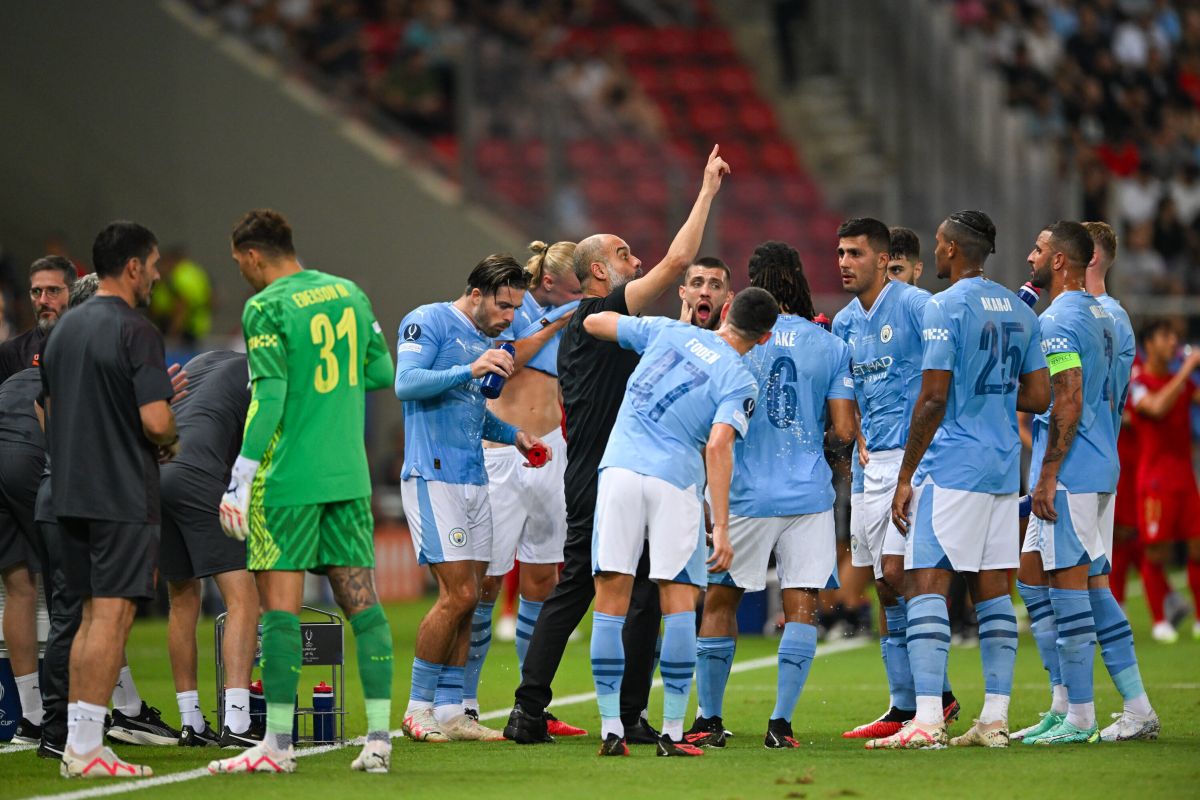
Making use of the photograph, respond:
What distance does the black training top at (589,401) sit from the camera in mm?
8836

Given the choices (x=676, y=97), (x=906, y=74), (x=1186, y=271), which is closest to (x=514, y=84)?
(x=676, y=97)

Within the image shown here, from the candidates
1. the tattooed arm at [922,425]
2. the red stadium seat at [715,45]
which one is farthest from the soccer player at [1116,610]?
the red stadium seat at [715,45]

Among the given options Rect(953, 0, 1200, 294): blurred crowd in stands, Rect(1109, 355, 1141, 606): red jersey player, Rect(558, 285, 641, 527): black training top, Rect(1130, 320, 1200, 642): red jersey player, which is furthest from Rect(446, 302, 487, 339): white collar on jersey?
Rect(953, 0, 1200, 294): blurred crowd in stands

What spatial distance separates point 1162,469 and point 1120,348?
19.7ft

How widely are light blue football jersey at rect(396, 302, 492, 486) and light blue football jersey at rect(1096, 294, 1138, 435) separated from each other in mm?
3225

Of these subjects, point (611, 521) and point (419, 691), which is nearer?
point (611, 521)

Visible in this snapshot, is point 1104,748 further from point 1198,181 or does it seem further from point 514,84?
point 1198,181

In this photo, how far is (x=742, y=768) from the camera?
7754 millimetres

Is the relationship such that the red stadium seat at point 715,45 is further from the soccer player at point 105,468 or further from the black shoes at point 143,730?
the soccer player at point 105,468

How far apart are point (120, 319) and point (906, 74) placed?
19.3m

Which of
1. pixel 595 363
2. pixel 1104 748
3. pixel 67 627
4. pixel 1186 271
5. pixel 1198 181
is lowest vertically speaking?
pixel 1104 748

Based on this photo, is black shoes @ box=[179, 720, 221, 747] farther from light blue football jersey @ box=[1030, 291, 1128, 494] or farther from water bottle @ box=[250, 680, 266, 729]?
light blue football jersey @ box=[1030, 291, 1128, 494]

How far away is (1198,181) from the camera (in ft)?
83.4

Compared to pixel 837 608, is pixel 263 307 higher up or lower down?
higher up
